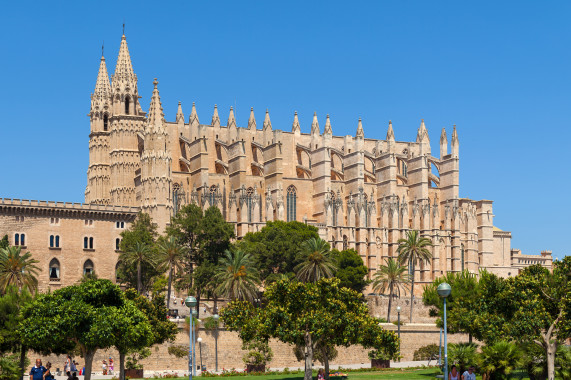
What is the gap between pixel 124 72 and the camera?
91.6 meters

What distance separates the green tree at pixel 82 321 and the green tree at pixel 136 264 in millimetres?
32707

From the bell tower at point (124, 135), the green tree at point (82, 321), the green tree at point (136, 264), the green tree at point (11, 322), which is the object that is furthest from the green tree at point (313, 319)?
the bell tower at point (124, 135)

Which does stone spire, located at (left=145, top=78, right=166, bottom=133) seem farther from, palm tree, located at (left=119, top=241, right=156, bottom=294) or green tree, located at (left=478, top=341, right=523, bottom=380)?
green tree, located at (left=478, top=341, right=523, bottom=380)

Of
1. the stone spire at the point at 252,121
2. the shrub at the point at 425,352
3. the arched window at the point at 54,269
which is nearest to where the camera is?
the shrub at the point at 425,352

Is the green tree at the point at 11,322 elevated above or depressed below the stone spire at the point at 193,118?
below

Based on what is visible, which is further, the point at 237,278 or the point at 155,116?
Result: the point at 155,116

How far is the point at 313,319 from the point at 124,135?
1967 inches

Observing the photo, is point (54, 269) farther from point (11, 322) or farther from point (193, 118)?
point (11, 322)

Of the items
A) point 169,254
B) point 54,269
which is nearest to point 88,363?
point 169,254

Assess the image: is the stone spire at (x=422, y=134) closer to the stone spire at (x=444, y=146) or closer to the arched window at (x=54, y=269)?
the stone spire at (x=444, y=146)

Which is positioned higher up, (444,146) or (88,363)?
(444,146)

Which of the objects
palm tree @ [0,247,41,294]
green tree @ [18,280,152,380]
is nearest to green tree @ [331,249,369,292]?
palm tree @ [0,247,41,294]

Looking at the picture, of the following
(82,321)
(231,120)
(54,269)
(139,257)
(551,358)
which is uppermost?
(231,120)

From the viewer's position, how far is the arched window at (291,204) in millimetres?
97938
